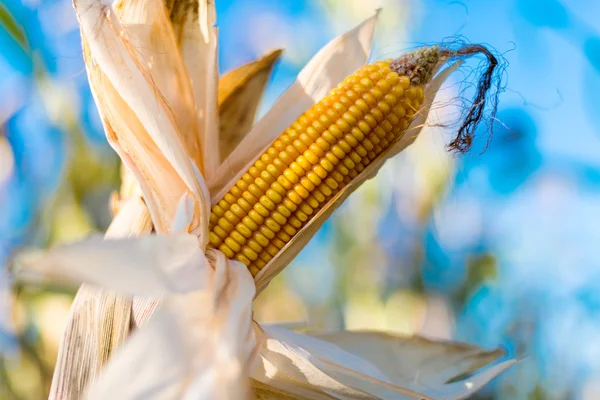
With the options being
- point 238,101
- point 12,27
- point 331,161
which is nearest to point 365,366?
point 331,161

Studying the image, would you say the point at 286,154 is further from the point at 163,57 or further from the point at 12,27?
the point at 12,27

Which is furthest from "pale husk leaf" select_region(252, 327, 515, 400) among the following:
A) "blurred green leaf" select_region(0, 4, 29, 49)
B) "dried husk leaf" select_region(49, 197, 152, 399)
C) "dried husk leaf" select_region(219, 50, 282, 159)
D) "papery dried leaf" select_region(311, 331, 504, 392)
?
"blurred green leaf" select_region(0, 4, 29, 49)

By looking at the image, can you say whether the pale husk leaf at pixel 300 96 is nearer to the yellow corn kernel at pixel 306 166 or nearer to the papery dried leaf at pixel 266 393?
the yellow corn kernel at pixel 306 166

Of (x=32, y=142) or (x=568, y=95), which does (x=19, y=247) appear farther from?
(x=568, y=95)

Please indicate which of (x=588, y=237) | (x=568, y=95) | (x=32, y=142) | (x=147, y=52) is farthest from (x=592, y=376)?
(x=32, y=142)

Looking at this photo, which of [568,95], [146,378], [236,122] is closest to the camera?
[146,378]

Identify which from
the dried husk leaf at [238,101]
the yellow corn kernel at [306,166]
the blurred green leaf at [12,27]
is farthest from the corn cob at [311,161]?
the blurred green leaf at [12,27]
